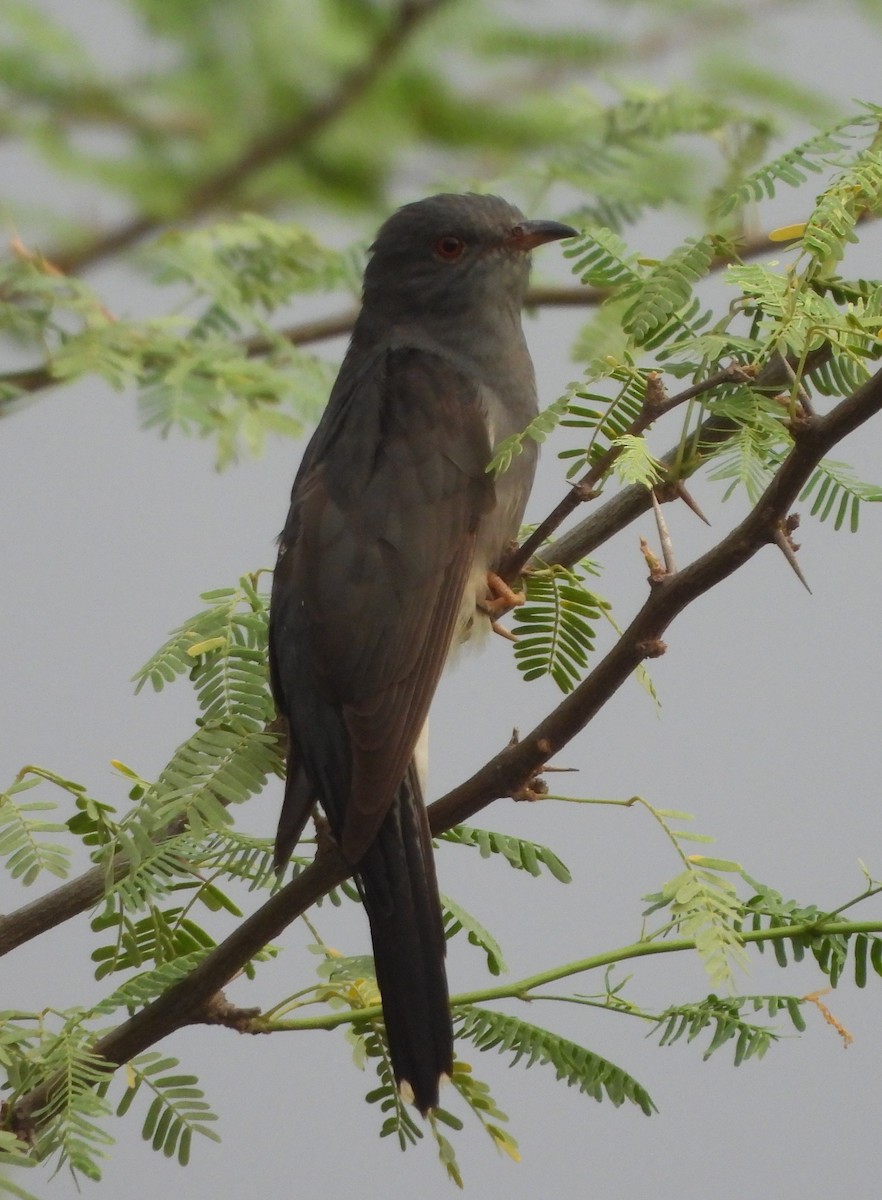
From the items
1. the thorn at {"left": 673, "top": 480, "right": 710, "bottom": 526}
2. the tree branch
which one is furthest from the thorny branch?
the tree branch

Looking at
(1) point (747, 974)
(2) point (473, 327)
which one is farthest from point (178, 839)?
(2) point (473, 327)

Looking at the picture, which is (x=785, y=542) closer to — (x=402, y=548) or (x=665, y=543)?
(x=665, y=543)

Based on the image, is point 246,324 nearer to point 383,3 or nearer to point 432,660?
point 383,3

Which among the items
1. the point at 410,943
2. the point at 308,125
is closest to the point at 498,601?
the point at 410,943

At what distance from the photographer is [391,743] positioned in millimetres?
2328

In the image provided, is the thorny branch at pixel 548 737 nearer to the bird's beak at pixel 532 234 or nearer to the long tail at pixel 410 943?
the long tail at pixel 410 943

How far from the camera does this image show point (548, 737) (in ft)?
5.89

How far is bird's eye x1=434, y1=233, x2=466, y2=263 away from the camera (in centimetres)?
320

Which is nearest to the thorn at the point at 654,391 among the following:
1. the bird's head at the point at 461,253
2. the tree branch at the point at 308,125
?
the bird's head at the point at 461,253

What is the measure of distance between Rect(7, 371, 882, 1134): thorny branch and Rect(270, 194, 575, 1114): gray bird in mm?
149

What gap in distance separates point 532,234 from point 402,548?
0.92 m

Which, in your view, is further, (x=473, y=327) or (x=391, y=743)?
(x=473, y=327)

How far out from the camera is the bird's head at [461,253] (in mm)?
3172

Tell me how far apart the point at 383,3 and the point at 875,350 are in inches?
69.5
